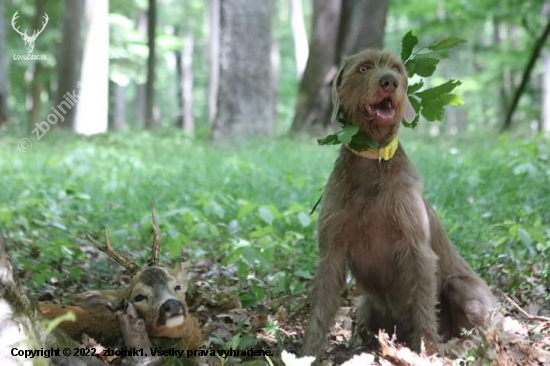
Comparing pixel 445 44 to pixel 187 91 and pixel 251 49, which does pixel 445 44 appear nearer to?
pixel 251 49

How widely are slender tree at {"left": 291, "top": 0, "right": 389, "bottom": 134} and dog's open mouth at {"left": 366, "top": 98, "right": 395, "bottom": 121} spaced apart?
37.6ft

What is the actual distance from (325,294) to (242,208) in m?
1.97

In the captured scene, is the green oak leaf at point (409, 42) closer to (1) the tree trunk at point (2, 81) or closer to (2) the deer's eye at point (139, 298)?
(2) the deer's eye at point (139, 298)

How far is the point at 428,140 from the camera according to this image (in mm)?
14539

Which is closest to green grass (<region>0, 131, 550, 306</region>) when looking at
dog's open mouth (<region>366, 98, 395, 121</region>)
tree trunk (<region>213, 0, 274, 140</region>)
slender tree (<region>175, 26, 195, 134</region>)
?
dog's open mouth (<region>366, 98, 395, 121</region>)

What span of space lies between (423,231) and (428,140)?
10936 millimetres

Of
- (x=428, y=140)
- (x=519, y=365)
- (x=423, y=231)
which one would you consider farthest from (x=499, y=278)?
(x=428, y=140)

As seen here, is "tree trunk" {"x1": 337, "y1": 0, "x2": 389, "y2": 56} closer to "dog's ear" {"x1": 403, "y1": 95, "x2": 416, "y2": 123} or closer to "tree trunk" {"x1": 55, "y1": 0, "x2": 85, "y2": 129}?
"tree trunk" {"x1": 55, "y1": 0, "x2": 85, "y2": 129}

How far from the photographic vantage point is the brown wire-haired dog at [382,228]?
153 inches

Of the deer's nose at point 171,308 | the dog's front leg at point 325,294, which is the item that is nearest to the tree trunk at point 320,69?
the dog's front leg at point 325,294

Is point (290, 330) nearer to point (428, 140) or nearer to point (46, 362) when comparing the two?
point (46, 362)

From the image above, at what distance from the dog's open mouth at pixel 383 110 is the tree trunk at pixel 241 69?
35.1 ft

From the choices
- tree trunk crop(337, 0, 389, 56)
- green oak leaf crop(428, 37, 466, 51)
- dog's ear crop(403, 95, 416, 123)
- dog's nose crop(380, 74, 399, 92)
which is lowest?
dog's ear crop(403, 95, 416, 123)

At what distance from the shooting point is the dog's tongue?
12.7 feet
